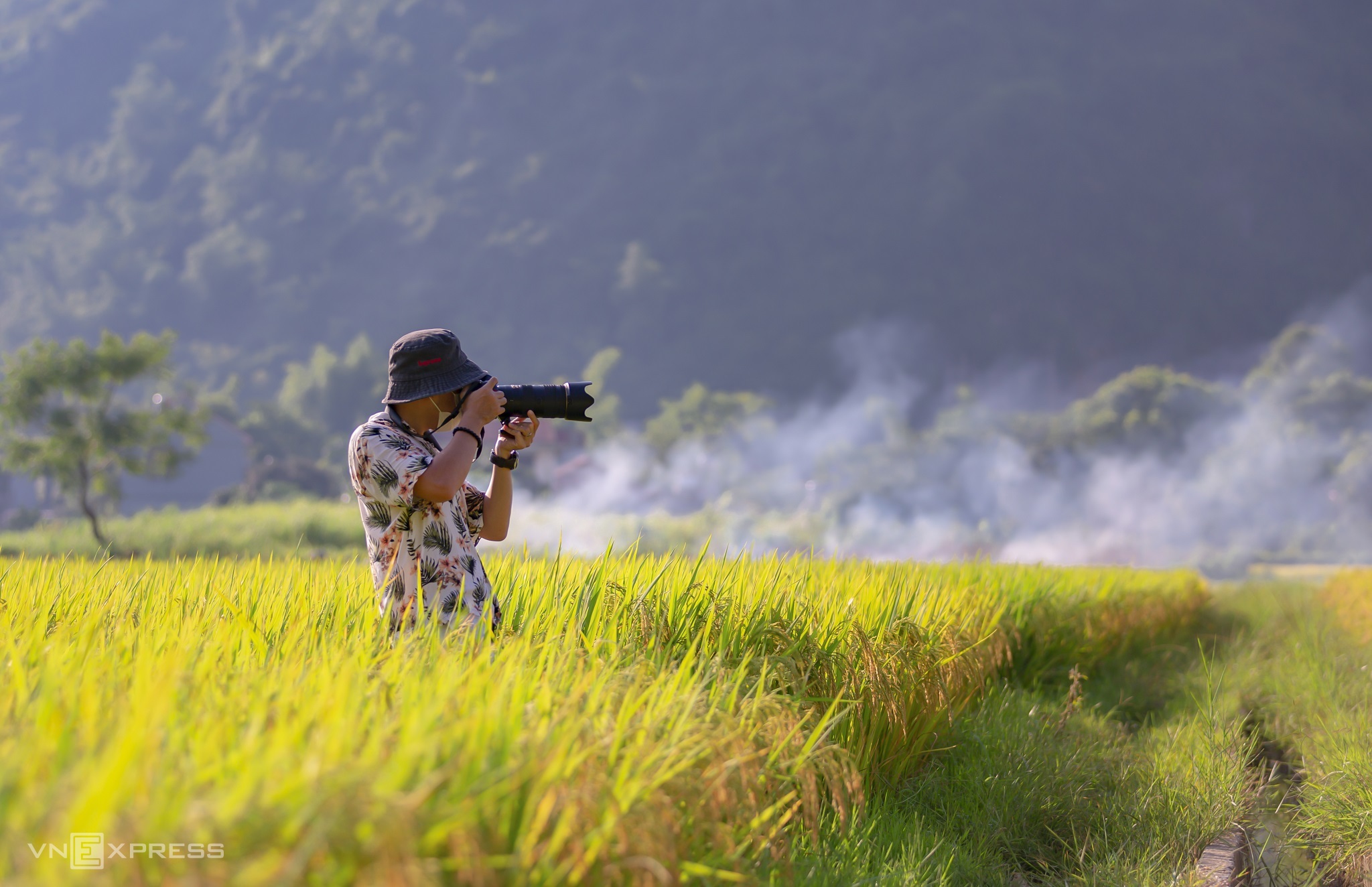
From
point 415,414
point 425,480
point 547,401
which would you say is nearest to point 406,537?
point 425,480

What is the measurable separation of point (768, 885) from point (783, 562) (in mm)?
2424

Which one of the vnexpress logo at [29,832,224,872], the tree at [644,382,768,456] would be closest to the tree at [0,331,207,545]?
the vnexpress logo at [29,832,224,872]

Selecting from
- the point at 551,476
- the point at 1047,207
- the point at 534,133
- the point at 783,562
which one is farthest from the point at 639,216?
the point at 783,562

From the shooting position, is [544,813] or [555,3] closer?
[544,813]

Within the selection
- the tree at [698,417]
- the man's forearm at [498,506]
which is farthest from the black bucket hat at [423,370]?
the tree at [698,417]

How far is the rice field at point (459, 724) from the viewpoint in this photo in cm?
149

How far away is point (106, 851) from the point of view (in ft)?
4.56

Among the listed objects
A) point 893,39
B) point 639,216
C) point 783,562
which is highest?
point 893,39

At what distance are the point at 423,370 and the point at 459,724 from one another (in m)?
1.48

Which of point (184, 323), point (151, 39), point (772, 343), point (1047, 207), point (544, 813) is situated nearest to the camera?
point (544, 813)

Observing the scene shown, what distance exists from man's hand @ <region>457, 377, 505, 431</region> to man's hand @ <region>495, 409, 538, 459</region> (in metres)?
0.14

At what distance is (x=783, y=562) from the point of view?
4.83 metres

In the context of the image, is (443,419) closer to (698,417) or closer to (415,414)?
(415,414)

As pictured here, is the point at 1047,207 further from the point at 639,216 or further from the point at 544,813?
the point at 544,813
